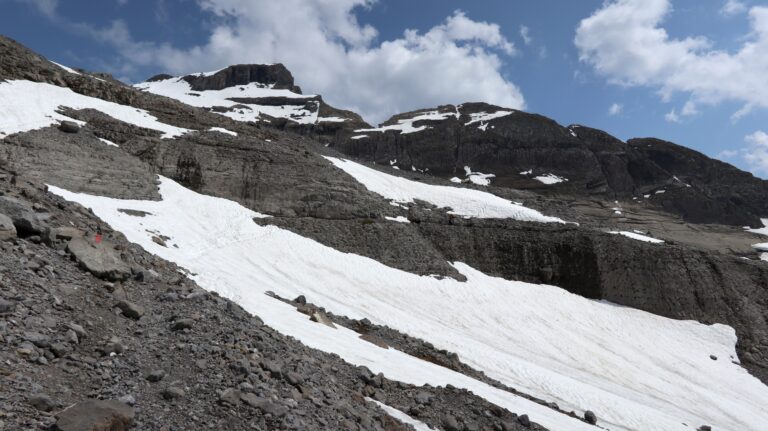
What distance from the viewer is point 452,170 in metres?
133

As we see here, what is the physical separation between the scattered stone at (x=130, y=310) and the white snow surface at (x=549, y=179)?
125 meters

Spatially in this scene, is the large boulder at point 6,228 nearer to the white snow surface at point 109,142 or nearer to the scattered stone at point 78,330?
the scattered stone at point 78,330

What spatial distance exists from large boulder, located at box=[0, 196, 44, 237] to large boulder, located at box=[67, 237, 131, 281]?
2.43 ft

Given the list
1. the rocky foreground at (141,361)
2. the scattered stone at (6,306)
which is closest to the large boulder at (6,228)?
the rocky foreground at (141,361)

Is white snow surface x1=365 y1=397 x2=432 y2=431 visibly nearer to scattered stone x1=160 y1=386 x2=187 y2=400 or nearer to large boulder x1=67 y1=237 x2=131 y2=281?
scattered stone x1=160 y1=386 x2=187 y2=400

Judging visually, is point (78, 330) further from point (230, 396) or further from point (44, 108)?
point (44, 108)

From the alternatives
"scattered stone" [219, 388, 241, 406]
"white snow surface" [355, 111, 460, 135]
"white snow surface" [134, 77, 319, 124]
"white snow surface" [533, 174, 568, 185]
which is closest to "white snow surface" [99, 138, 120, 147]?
"scattered stone" [219, 388, 241, 406]

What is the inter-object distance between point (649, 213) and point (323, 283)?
9043 cm

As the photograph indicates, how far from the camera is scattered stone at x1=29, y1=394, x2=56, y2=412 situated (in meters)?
5.46

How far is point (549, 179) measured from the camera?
415ft

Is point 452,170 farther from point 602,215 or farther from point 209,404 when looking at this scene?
point 209,404

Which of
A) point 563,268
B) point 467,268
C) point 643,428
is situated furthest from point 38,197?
point 563,268

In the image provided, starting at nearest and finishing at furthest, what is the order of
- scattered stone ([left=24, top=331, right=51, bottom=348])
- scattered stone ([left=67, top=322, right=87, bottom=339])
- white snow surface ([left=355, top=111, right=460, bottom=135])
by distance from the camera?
scattered stone ([left=24, top=331, right=51, bottom=348]) → scattered stone ([left=67, top=322, right=87, bottom=339]) → white snow surface ([left=355, top=111, right=460, bottom=135])

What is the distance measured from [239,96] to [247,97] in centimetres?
543
